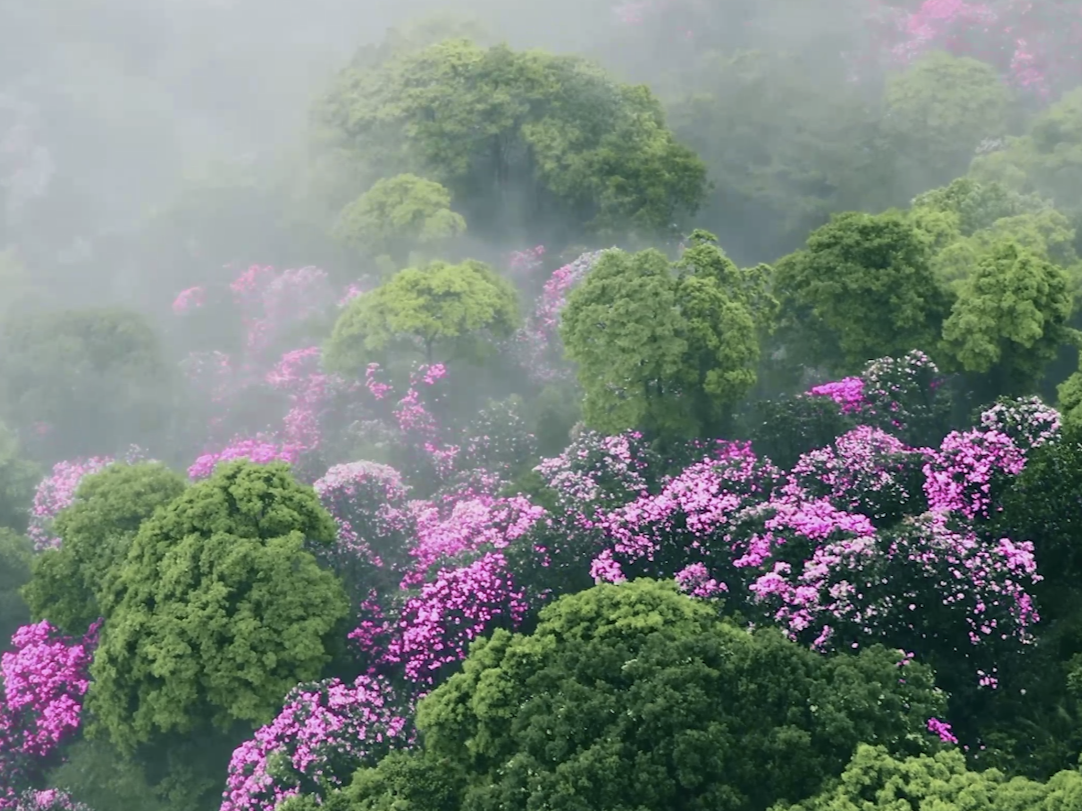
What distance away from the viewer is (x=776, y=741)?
24.9 metres

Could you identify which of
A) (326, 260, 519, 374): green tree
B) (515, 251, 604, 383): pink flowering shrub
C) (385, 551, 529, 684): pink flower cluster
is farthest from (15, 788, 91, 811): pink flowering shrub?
(515, 251, 604, 383): pink flowering shrub

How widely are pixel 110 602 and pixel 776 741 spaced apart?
17444mm

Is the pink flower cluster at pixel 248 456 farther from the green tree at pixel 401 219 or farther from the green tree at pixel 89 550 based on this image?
the green tree at pixel 401 219

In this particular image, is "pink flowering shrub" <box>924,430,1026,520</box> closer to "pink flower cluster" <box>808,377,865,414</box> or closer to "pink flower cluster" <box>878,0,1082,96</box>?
"pink flower cluster" <box>808,377,865,414</box>

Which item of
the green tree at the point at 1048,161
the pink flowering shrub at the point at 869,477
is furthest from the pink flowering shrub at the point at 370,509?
the green tree at the point at 1048,161

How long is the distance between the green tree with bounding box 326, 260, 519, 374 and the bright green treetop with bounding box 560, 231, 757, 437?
679cm

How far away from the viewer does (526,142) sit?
5409cm

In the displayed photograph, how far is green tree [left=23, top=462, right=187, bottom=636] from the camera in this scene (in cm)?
3503

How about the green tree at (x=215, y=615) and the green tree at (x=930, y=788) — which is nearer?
the green tree at (x=930, y=788)

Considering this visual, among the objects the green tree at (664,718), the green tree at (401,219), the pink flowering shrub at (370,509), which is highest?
the green tree at (401,219)

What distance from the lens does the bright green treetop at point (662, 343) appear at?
38500mm

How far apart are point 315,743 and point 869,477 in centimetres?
1473

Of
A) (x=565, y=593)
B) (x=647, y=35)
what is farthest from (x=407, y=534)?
(x=647, y=35)

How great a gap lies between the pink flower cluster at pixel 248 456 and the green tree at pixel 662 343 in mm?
10488
